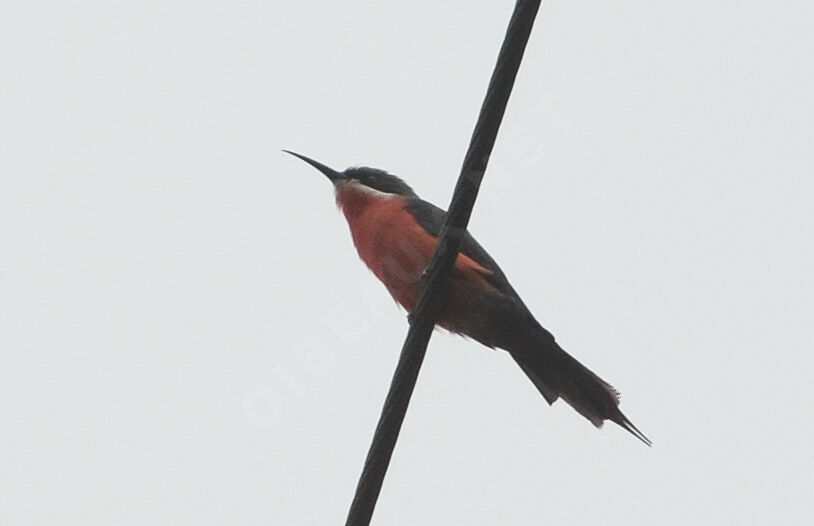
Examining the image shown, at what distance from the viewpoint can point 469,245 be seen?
603cm

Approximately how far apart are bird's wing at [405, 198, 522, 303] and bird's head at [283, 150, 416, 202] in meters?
0.38

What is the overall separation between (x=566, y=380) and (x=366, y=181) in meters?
1.79

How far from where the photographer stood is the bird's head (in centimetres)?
668

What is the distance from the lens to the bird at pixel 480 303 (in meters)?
5.83

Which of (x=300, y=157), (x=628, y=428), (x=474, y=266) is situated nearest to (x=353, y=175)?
(x=300, y=157)

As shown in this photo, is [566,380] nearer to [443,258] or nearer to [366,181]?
[366,181]

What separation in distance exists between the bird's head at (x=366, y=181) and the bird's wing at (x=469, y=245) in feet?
1.25

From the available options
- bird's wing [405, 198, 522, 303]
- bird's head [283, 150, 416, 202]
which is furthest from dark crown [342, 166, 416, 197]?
bird's wing [405, 198, 522, 303]

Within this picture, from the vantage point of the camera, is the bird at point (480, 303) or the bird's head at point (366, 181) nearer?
the bird at point (480, 303)

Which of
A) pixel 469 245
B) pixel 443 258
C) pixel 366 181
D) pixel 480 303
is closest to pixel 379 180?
pixel 366 181

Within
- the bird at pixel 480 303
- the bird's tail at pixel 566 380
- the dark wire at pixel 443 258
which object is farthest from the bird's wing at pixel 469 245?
Result: the dark wire at pixel 443 258

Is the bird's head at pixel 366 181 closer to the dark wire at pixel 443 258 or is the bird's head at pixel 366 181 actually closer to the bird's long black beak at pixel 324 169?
the bird's long black beak at pixel 324 169

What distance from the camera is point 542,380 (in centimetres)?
610

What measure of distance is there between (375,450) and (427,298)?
676mm
